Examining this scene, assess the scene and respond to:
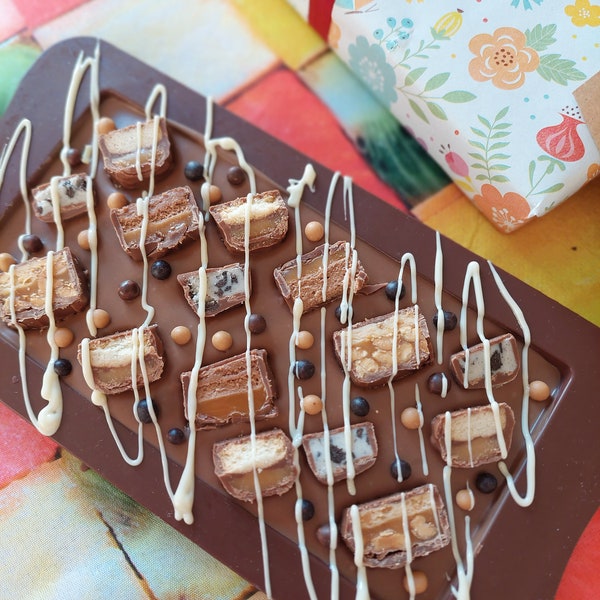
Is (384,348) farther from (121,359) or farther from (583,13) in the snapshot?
(583,13)

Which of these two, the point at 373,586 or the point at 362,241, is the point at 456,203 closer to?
the point at 362,241

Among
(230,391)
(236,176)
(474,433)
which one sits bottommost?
(474,433)

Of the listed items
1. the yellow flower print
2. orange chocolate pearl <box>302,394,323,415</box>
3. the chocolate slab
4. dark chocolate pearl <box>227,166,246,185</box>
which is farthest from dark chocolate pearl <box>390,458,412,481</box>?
the yellow flower print

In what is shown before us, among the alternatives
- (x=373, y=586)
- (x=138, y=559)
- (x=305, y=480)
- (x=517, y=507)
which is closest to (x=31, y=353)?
(x=138, y=559)

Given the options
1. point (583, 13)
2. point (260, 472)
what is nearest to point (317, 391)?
point (260, 472)

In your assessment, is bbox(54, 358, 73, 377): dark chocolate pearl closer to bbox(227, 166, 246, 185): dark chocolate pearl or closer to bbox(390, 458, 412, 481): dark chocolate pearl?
bbox(227, 166, 246, 185): dark chocolate pearl

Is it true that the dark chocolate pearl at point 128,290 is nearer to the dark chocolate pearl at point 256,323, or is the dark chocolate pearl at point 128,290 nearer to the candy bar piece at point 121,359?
the candy bar piece at point 121,359

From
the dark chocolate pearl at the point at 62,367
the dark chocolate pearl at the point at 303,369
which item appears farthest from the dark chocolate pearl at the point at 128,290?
the dark chocolate pearl at the point at 303,369
